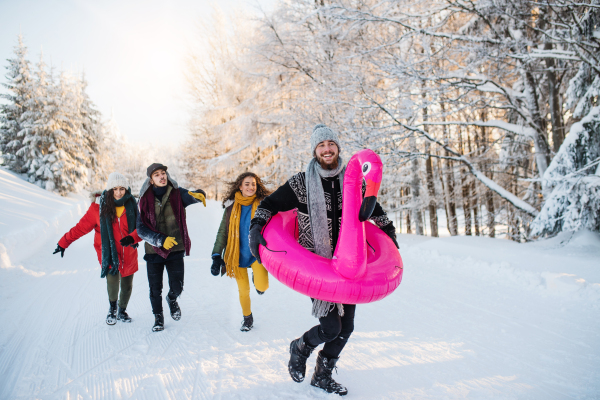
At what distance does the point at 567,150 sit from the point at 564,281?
275 cm

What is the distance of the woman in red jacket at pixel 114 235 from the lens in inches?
142

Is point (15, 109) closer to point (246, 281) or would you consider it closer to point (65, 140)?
point (65, 140)

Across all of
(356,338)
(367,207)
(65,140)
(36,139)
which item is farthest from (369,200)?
(65,140)

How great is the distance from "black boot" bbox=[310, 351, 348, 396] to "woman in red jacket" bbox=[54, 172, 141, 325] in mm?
2549

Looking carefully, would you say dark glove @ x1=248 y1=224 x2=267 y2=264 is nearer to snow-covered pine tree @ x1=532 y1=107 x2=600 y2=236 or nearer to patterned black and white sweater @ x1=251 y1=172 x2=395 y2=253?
patterned black and white sweater @ x1=251 y1=172 x2=395 y2=253

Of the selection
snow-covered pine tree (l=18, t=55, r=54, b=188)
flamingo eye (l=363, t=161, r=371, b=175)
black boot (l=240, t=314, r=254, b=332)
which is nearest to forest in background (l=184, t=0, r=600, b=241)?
black boot (l=240, t=314, r=254, b=332)

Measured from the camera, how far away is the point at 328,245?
2199 millimetres

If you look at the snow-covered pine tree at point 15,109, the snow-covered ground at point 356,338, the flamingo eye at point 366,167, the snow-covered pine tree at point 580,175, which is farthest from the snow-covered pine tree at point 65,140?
the snow-covered pine tree at point 580,175

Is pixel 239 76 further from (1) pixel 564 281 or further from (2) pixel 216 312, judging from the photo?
(1) pixel 564 281

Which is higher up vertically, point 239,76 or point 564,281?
point 239,76

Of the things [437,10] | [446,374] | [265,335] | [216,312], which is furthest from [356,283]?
[437,10]

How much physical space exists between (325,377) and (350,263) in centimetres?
100

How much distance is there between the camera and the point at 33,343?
313 cm

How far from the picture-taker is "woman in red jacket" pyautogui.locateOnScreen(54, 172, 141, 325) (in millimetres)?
3609
